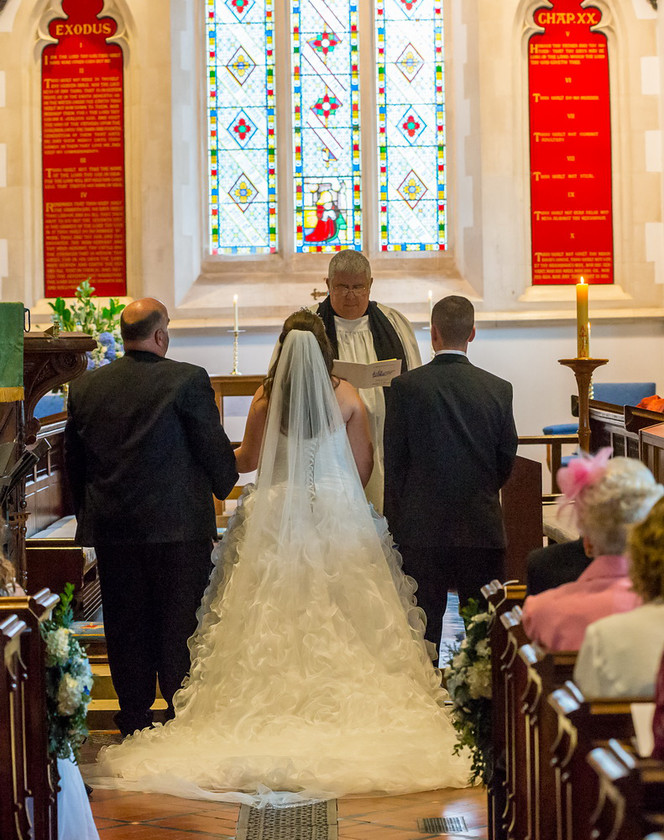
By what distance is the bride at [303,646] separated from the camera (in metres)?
3.53

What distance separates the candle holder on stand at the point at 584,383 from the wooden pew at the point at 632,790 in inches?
97.8

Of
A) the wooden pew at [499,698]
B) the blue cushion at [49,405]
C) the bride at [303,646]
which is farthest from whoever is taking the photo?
the blue cushion at [49,405]

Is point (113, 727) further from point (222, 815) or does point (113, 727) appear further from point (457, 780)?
point (457, 780)

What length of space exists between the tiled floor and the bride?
0.04m

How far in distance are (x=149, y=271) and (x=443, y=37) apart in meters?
3.41

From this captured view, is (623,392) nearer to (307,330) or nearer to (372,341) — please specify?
(372,341)

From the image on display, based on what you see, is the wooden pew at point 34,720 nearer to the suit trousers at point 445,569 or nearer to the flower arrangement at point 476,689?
the flower arrangement at point 476,689

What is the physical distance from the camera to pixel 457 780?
3541 millimetres

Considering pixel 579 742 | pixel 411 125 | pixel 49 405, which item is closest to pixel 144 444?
pixel 579 742

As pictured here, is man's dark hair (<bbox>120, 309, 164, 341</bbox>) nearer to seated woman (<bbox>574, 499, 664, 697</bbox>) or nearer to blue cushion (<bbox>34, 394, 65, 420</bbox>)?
seated woman (<bbox>574, 499, 664, 697</bbox>)

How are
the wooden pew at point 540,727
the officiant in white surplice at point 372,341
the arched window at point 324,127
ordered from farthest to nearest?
1. the arched window at point 324,127
2. the officiant in white surplice at point 372,341
3. the wooden pew at point 540,727

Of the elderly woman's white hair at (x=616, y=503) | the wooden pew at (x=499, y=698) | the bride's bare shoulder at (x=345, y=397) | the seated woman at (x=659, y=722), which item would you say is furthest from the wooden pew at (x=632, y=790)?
the bride's bare shoulder at (x=345, y=397)

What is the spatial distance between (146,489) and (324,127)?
693 cm

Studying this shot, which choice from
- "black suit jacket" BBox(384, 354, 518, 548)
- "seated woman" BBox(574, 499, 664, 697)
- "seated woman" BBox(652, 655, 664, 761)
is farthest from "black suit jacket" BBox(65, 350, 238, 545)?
"seated woman" BBox(652, 655, 664, 761)
